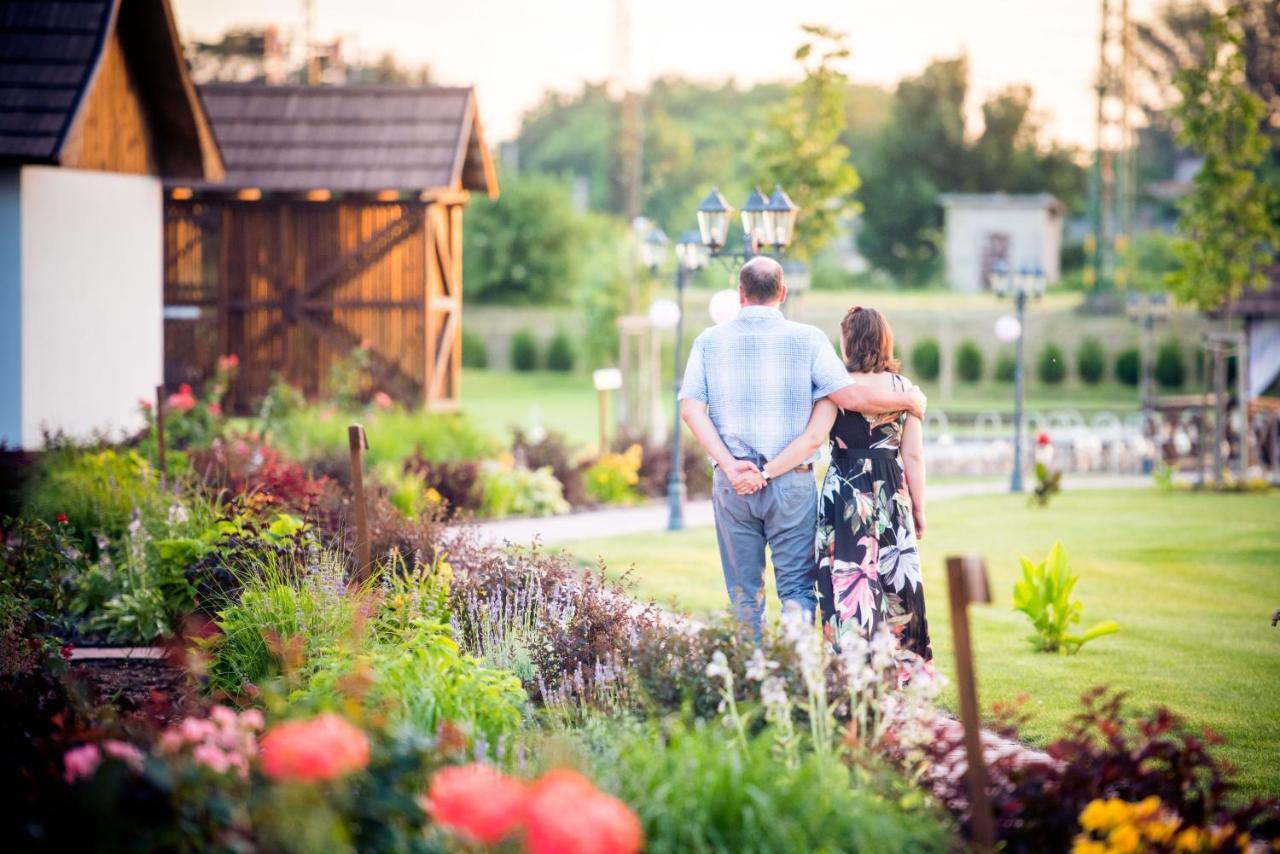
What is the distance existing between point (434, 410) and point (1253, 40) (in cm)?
4977

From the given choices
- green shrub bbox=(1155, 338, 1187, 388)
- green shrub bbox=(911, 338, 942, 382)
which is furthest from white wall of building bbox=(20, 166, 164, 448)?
green shrub bbox=(1155, 338, 1187, 388)

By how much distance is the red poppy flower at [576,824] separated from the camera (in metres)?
2.90

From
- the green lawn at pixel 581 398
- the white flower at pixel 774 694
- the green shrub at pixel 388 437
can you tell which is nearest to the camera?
the white flower at pixel 774 694

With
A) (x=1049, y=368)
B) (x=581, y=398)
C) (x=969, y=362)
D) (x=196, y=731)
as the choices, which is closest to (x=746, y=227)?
(x=196, y=731)

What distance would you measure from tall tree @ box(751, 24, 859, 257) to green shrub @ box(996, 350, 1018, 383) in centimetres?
2283

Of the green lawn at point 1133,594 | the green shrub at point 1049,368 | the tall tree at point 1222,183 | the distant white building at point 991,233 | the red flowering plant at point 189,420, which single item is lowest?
the green lawn at point 1133,594

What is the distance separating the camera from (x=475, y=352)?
4747 centimetres

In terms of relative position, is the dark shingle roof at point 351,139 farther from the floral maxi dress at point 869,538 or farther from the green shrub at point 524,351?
the green shrub at point 524,351

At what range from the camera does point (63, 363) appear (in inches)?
558

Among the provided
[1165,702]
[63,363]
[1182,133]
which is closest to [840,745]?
[1165,702]

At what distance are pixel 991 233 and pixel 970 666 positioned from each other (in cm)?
5010

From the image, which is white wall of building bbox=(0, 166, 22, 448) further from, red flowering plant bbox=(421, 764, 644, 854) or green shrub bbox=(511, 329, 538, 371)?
green shrub bbox=(511, 329, 538, 371)

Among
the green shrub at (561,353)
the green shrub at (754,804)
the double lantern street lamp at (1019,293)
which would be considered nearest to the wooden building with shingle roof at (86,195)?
the green shrub at (754,804)

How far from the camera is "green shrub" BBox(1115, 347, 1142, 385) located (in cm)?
4066
